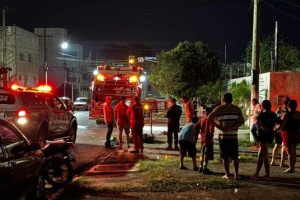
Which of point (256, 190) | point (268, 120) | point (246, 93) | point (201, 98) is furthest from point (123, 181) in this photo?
point (201, 98)

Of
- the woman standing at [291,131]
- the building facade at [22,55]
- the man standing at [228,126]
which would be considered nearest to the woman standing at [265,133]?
the man standing at [228,126]

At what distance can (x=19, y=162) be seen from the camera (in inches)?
235

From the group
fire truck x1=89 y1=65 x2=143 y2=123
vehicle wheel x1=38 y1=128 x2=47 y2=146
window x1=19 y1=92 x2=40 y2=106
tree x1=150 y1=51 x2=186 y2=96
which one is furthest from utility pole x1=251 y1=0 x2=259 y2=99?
tree x1=150 y1=51 x2=186 y2=96

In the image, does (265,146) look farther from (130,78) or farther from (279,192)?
(130,78)

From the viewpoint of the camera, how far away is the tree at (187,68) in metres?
41.5

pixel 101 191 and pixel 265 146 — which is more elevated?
pixel 265 146

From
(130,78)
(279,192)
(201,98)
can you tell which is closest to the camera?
(279,192)

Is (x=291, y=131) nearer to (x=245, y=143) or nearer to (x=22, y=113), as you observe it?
(x=245, y=143)

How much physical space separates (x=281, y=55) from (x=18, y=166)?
28.3 m

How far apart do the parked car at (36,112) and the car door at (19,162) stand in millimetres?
4567

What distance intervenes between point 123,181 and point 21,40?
121 ft

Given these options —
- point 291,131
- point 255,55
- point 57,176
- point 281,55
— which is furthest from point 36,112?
point 281,55

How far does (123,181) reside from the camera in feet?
28.7

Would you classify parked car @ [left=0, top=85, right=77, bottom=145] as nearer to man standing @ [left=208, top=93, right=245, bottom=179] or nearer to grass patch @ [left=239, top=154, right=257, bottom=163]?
man standing @ [left=208, top=93, right=245, bottom=179]
